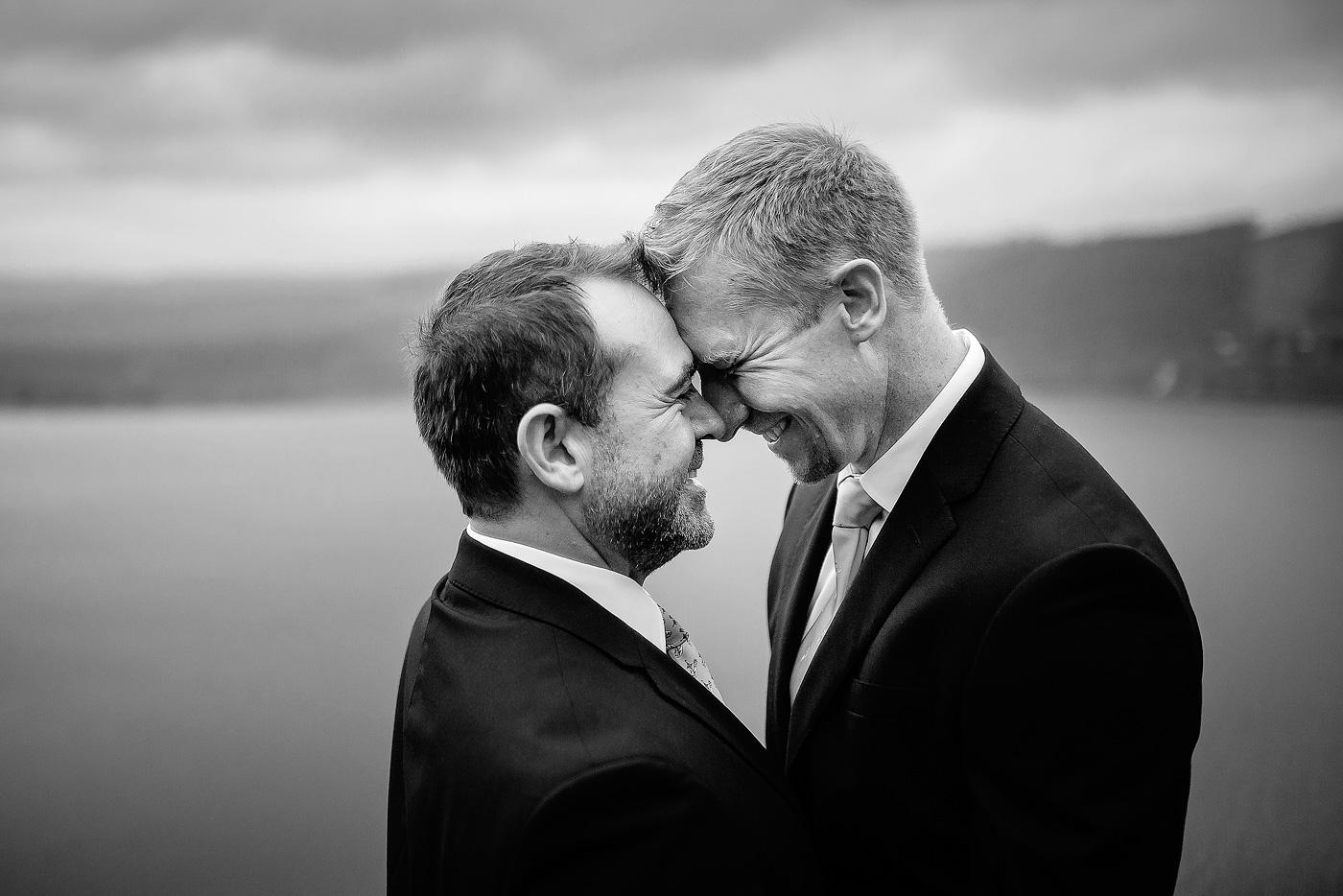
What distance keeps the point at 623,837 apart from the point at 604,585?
37cm

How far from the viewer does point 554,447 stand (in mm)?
1261

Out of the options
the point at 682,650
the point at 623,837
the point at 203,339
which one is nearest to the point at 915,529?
the point at 682,650

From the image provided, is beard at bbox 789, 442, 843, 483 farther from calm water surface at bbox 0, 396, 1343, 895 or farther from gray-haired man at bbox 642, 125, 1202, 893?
calm water surface at bbox 0, 396, 1343, 895

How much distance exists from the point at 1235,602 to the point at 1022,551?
86.0 inches

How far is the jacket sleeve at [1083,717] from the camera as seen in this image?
3.61 ft

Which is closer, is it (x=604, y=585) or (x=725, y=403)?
(x=604, y=585)

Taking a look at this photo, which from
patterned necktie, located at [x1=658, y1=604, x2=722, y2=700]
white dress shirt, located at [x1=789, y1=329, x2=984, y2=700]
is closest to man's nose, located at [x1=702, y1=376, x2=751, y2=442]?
white dress shirt, located at [x1=789, y1=329, x2=984, y2=700]

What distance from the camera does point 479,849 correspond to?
41.0 inches

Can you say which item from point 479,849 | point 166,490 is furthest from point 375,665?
point 479,849

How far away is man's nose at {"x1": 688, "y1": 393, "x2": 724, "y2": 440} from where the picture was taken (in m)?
1.39

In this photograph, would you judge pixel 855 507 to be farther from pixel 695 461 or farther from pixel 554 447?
pixel 554 447

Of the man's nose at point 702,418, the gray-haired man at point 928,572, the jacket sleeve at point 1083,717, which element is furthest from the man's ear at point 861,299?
the jacket sleeve at point 1083,717

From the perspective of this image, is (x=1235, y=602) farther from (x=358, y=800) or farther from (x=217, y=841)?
(x=217, y=841)

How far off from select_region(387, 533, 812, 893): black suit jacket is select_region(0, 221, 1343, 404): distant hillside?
1.82 metres
